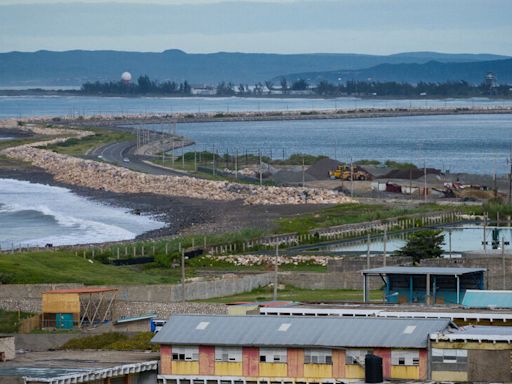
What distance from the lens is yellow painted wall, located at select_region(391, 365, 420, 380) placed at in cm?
1906

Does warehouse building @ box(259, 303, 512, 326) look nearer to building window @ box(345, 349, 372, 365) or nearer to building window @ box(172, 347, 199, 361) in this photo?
building window @ box(345, 349, 372, 365)

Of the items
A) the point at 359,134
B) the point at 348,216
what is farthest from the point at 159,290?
the point at 359,134

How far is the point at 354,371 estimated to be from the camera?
1933cm

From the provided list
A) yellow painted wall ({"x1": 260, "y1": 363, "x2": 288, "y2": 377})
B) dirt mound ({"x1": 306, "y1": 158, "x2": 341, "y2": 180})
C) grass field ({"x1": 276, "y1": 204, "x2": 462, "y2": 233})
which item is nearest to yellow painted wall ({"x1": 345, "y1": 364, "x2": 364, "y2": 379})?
yellow painted wall ({"x1": 260, "y1": 363, "x2": 288, "y2": 377})

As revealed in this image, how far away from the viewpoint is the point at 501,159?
12094cm

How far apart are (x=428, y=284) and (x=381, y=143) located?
12925 cm

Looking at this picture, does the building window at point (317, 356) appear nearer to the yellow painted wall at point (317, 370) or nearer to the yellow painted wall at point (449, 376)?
the yellow painted wall at point (317, 370)

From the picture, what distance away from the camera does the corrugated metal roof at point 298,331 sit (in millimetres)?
19484

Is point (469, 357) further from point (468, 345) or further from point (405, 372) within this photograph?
point (405, 372)

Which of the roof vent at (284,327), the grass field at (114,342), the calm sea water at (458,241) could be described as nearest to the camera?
the roof vent at (284,327)

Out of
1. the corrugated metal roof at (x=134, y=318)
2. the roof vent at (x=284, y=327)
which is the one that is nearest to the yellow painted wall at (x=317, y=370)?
the roof vent at (x=284, y=327)

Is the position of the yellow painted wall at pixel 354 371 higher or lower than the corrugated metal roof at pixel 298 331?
lower

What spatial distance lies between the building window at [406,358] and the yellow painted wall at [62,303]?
39.5 ft

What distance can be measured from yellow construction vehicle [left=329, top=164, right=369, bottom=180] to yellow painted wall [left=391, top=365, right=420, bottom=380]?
203 feet
